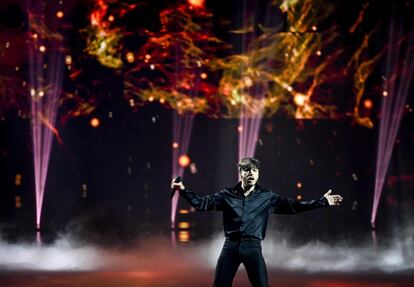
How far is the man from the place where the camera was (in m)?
4.77

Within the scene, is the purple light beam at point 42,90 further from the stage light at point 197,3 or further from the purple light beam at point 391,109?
the purple light beam at point 391,109

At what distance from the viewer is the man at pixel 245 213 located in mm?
4766

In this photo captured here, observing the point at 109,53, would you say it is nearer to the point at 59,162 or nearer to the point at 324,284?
the point at 59,162

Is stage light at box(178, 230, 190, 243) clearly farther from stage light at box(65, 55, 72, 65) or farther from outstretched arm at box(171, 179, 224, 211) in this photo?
outstretched arm at box(171, 179, 224, 211)

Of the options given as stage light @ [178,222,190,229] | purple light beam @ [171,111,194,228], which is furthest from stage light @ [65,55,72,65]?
stage light @ [178,222,190,229]

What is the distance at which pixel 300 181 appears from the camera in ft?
44.3

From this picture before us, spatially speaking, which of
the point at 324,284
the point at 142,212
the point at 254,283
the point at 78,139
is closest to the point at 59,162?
the point at 78,139

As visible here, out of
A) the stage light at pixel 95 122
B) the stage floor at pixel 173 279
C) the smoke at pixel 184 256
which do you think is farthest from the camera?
the stage light at pixel 95 122

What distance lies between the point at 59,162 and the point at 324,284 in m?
6.81

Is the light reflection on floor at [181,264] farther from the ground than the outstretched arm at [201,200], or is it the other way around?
the outstretched arm at [201,200]

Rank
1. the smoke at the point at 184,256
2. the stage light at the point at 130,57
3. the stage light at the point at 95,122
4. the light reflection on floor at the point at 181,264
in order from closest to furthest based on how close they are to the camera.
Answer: the light reflection on floor at the point at 181,264 → the smoke at the point at 184,256 → the stage light at the point at 130,57 → the stage light at the point at 95,122

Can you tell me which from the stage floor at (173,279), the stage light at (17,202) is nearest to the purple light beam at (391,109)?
the stage floor at (173,279)

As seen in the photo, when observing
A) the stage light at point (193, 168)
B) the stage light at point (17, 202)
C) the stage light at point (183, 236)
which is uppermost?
the stage light at point (193, 168)

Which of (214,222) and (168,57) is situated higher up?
(168,57)
